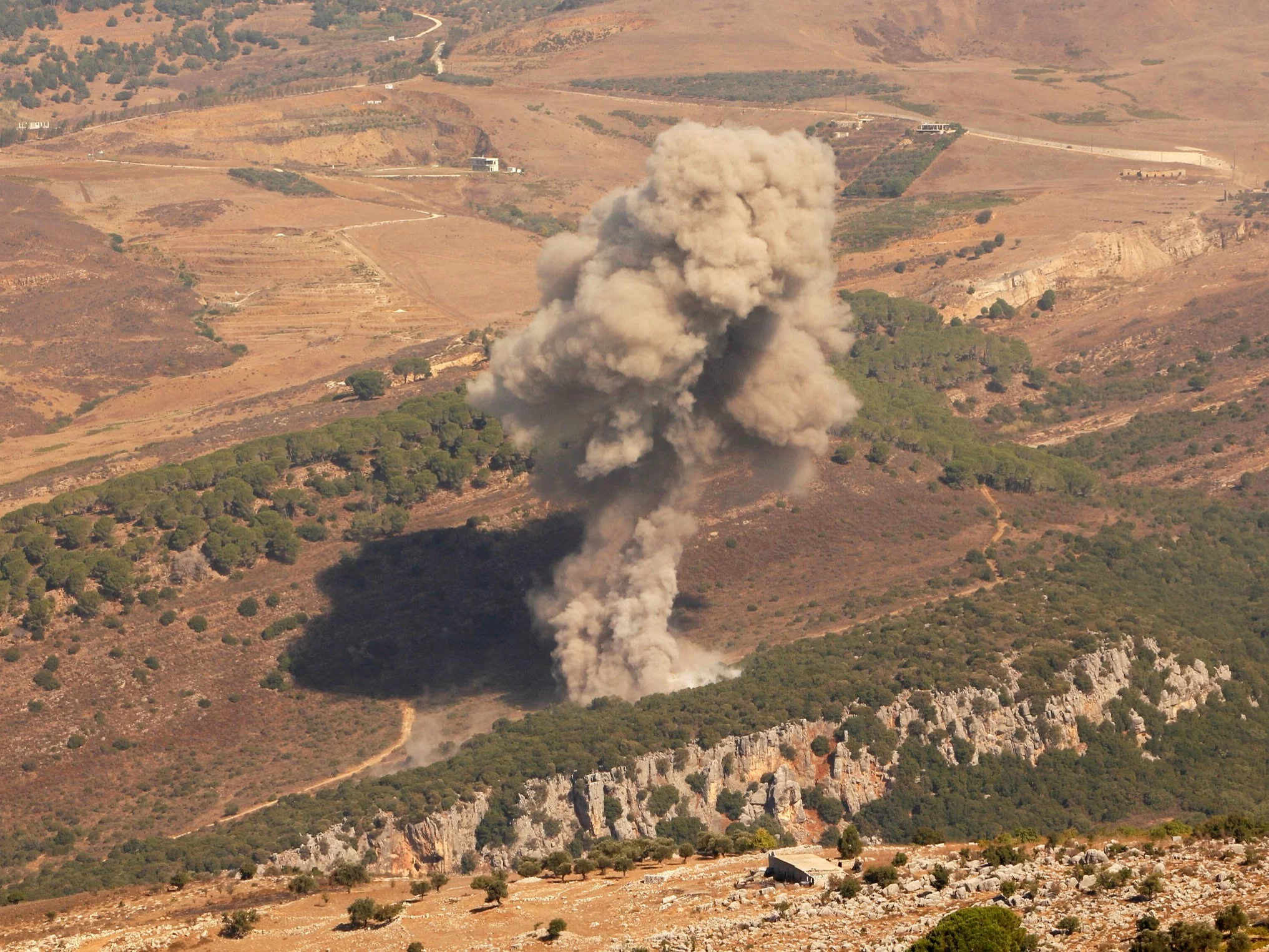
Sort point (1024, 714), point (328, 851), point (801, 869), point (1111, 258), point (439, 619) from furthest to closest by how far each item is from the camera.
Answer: point (1111, 258) → point (439, 619) → point (1024, 714) → point (328, 851) → point (801, 869)

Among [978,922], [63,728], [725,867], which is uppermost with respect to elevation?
[978,922]

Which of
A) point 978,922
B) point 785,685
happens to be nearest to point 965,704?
point 785,685

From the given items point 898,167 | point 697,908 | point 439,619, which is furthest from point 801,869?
point 898,167

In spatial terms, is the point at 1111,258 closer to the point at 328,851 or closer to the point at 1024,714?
the point at 1024,714

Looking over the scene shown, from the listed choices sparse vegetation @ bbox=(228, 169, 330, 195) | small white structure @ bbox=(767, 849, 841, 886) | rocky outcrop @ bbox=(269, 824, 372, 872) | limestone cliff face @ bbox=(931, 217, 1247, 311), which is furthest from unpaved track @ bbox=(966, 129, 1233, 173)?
small white structure @ bbox=(767, 849, 841, 886)

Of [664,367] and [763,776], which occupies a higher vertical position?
[664,367]

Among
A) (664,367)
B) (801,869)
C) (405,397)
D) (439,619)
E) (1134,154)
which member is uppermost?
(664,367)

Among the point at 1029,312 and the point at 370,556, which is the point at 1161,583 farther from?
the point at 1029,312

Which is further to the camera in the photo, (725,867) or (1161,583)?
(1161,583)
